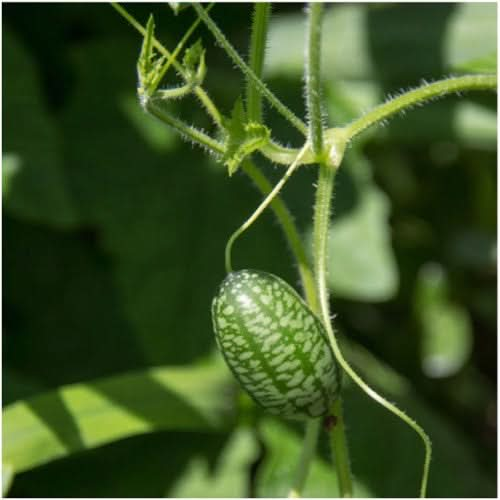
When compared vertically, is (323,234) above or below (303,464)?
above

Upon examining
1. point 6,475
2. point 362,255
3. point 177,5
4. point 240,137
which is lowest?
point 6,475

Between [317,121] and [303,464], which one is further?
[303,464]

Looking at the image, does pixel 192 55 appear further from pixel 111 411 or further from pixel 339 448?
pixel 111 411

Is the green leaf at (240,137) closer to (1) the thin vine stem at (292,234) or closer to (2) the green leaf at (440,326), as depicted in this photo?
(1) the thin vine stem at (292,234)

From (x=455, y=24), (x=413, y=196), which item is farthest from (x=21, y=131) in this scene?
(x=413, y=196)

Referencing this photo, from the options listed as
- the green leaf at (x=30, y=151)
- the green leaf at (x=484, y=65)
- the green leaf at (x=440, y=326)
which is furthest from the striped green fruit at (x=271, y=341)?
the green leaf at (x=440, y=326)

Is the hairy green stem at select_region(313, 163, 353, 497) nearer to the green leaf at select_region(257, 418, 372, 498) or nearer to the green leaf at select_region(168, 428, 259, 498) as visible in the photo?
the green leaf at select_region(257, 418, 372, 498)

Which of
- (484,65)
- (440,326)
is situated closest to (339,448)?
(484,65)
